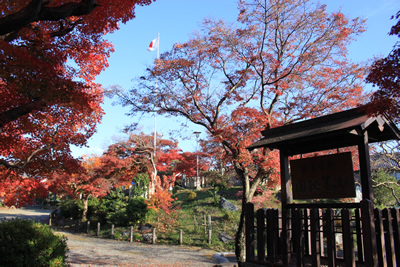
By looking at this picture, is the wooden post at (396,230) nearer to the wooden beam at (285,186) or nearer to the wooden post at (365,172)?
the wooden post at (365,172)

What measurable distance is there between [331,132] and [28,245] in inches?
239

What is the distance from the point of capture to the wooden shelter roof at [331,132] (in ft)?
16.6

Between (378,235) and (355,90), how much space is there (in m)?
6.46

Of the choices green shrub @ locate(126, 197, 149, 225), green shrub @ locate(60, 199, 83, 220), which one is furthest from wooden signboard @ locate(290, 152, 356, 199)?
A: green shrub @ locate(60, 199, 83, 220)

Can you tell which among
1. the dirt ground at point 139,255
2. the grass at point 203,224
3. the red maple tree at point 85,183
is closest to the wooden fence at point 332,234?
the dirt ground at point 139,255

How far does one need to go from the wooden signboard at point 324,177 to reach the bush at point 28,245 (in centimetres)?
512

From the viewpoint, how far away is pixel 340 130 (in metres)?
5.05

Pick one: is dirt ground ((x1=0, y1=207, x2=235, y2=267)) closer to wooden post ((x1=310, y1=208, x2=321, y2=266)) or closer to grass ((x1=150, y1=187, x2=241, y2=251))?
grass ((x1=150, y1=187, x2=241, y2=251))

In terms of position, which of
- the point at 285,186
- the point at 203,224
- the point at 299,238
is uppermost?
the point at 285,186

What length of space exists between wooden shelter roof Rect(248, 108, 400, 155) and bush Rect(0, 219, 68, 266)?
15.3 feet

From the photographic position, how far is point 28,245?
228 inches

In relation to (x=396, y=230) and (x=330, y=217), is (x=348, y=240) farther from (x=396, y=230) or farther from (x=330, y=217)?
(x=396, y=230)

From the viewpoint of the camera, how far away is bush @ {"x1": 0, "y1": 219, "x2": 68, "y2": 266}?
5.61 m

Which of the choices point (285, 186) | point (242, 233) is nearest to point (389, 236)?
point (285, 186)
